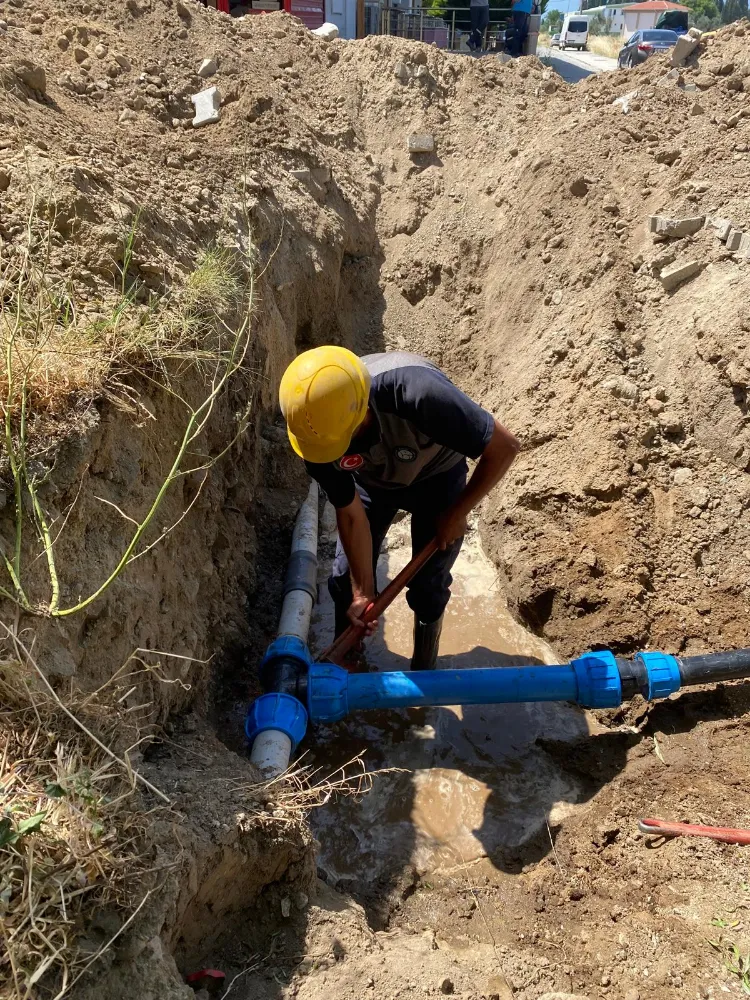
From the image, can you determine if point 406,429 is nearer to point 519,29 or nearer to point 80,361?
point 80,361

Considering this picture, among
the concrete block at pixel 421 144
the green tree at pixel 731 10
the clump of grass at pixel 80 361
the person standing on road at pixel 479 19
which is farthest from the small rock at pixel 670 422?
the green tree at pixel 731 10

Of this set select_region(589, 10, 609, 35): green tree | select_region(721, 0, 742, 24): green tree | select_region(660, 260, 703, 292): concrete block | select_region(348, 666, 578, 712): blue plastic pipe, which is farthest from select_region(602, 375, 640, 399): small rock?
select_region(721, 0, 742, 24): green tree

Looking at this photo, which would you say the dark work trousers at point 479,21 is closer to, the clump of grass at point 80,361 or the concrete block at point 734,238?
the concrete block at point 734,238

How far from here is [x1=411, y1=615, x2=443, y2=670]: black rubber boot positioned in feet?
10.3

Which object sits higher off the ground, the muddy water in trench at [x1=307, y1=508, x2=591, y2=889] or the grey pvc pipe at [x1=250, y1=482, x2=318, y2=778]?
the grey pvc pipe at [x1=250, y1=482, x2=318, y2=778]

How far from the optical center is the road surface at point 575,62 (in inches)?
797

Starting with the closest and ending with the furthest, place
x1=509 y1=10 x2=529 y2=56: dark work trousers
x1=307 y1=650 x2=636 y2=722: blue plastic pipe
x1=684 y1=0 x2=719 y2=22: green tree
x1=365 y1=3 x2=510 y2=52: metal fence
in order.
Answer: x1=307 y1=650 x2=636 y2=722: blue plastic pipe, x1=509 y1=10 x2=529 y2=56: dark work trousers, x1=365 y1=3 x2=510 y2=52: metal fence, x1=684 y1=0 x2=719 y2=22: green tree

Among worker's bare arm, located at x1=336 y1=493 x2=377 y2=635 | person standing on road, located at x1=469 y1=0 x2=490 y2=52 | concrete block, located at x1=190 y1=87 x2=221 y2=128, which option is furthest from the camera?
person standing on road, located at x1=469 y1=0 x2=490 y2=52

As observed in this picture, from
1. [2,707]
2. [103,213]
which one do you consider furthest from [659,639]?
[103,213]

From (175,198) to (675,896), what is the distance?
3.63 metres

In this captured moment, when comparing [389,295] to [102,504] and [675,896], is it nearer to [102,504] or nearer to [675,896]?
[102,504]

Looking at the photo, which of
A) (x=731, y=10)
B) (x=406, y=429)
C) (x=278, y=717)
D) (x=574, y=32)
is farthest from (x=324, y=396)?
(x=731, y=10)

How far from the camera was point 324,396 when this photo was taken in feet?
6.72

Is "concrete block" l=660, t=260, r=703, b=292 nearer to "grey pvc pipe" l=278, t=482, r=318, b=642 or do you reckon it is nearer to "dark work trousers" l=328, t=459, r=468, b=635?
"dark work trousers" l=328, t=459, r=468, b=635
